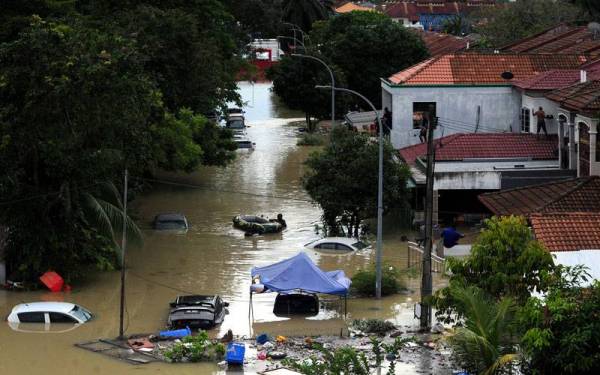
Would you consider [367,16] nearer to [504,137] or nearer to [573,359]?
[504,137]

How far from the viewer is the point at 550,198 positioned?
133 feet

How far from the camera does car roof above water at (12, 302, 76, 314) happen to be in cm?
3641

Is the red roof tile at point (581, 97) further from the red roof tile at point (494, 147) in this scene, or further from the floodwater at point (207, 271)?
the floodwater at point (207, 271)

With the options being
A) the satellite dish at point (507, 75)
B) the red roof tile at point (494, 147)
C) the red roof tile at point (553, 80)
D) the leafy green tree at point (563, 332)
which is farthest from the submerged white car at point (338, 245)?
the leafy green tree at point (563, 332)

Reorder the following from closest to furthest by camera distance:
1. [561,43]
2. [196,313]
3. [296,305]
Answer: [196,313] < [296,305] < [561,43]

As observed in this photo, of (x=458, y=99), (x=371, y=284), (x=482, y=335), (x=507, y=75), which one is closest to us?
(x=482, y=335)

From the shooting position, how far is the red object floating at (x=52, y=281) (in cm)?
4084

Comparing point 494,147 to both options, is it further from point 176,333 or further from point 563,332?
point 563,332

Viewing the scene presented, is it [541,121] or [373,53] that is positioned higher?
[373,53]

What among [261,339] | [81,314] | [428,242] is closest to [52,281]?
[81,314]

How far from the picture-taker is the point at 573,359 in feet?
85.7

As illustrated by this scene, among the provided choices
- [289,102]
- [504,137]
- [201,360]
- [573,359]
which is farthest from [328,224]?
[289,102]

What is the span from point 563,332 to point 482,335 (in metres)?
2.08

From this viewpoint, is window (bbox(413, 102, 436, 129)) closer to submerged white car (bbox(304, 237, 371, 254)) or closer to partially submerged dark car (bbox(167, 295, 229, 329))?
submerged white car (bbox(304, 237, 371, 254))
